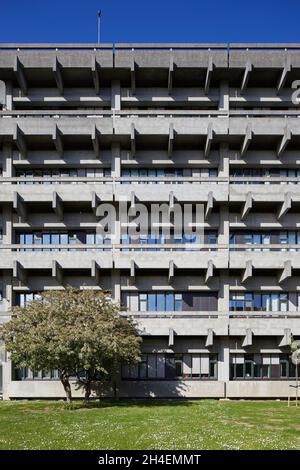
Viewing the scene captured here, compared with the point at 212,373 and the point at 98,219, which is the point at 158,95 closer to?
the point at 98,219

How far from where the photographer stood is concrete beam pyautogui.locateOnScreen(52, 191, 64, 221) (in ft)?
139

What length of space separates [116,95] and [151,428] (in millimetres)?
31820

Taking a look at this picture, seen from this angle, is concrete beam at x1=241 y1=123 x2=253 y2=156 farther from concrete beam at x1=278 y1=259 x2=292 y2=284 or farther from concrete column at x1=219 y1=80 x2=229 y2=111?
concrete beam at x1=278 y1=259 x2=292 y2=284

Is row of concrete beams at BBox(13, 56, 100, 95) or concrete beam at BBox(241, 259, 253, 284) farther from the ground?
row of concrete beams at BBox(13, 56, 100, 95)

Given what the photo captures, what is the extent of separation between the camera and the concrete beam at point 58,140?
42.6 m

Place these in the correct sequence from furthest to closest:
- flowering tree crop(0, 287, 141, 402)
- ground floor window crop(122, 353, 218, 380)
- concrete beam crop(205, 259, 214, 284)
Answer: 1. ground floor window crop(122, 353, 218, 380)
2. concrete beam crop(205, 259, 214, 284)
3. flowering tree crop(0, 287, 141, 402)

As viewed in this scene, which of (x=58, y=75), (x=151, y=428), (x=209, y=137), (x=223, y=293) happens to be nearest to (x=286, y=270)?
(x=223, y=293)

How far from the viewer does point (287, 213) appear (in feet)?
147

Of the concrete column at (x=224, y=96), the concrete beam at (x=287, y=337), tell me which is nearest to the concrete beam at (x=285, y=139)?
the concrete column at (x=224, y=96)

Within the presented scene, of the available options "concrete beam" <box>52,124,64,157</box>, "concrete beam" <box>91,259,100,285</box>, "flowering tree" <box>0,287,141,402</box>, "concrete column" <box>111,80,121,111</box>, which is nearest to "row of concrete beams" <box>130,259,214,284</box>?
"concrete beam" <box>91,259,100,285</box>

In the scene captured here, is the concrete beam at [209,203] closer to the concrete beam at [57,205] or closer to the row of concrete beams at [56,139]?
the row of concrete beams at [56,139]

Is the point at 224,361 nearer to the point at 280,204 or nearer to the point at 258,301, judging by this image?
the point at 258,301

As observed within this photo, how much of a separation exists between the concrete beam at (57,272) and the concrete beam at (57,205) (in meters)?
4.39

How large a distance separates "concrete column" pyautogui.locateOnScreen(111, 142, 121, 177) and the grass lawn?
68.0ft
